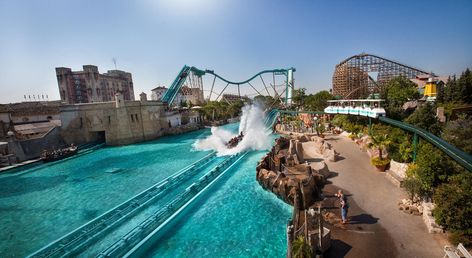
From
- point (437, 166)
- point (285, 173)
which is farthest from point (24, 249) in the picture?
point (437, 166)

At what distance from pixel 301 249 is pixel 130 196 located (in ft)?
35.6

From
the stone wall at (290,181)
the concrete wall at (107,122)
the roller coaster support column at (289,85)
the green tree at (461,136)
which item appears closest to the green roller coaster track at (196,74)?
the roller coaster support column at (289,85)

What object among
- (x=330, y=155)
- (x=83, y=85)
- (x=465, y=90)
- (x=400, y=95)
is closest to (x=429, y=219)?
(x=330, y=155)

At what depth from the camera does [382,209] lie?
28.3 ft

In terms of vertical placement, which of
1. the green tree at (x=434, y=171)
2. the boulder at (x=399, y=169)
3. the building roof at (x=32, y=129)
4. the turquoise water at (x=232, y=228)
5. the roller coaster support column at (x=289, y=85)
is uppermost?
the roller coaster support column at (x=289, y=85)

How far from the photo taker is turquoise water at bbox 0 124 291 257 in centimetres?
880

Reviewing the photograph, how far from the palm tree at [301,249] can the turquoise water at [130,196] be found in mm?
2149

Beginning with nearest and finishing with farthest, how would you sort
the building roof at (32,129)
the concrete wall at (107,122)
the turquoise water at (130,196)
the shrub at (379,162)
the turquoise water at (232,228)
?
the turquoise water at (232,228) → the turquoise water at (130,196) → the shrub at (379,162) → the building roof at (32,129) → the concrete wall at (107,122)

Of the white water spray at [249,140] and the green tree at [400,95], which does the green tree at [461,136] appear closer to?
the green tree at [400,95]

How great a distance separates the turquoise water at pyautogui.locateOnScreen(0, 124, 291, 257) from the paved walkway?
3006 millimetres

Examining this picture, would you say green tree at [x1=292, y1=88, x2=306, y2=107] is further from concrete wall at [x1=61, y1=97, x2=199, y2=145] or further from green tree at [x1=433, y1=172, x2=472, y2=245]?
green tree at [x1=433, y1=172, x2=472, y2=245]

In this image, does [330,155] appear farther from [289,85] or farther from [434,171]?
[289,85]

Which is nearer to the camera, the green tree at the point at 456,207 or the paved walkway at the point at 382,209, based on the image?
the green tree at the point at 456,207

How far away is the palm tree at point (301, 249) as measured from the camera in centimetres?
589
